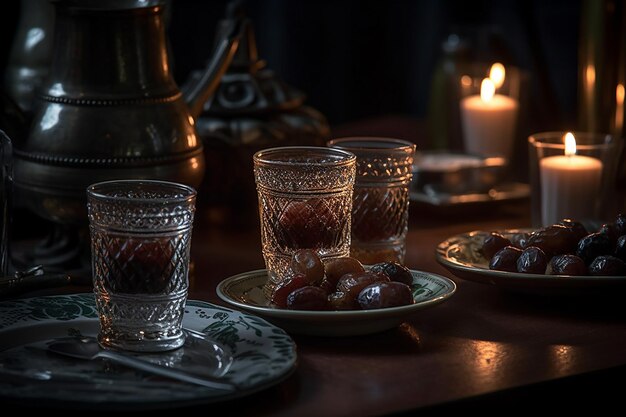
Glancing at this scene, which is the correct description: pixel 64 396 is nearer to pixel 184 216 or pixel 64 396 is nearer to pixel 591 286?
pixel 184 216

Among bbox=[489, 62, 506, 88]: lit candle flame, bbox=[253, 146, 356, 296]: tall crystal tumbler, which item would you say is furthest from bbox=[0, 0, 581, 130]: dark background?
bbox=[253, 146, 356, 296]: tall crystal tumbler

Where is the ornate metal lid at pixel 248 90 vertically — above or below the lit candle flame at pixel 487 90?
above

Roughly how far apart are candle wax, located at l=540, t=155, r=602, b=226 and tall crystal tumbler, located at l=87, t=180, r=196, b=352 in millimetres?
583

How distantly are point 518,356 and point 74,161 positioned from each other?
1.58 feet

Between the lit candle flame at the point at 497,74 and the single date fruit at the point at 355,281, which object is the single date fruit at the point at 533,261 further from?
the lit candle flame at the point at 497,74

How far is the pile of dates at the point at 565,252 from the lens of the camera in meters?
1.00

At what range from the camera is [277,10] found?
3.06m

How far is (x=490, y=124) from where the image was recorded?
1659 mm

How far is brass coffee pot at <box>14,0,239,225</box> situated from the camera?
1108 millimetres

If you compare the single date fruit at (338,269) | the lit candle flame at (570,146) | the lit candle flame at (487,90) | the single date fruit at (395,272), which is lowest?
the single date fruit at (395,272)

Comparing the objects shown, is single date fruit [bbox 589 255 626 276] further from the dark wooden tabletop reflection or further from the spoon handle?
the spoon handle

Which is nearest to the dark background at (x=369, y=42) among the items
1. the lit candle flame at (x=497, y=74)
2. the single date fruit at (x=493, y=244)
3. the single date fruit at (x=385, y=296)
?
the lit candle flame at (x=497, y=74)

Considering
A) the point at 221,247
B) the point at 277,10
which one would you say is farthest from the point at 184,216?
the point at 277,10

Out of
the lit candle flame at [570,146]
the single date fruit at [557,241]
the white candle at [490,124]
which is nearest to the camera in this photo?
the single date fruit at [557,241]
